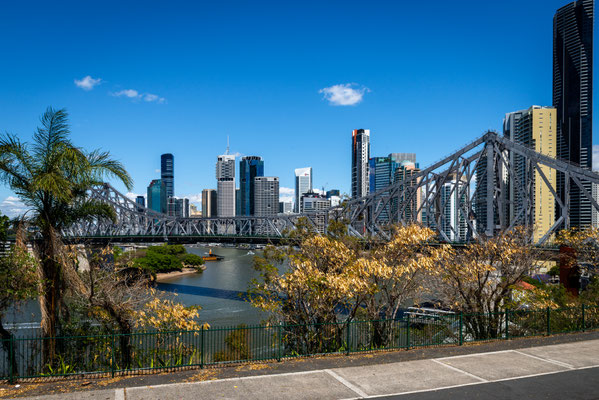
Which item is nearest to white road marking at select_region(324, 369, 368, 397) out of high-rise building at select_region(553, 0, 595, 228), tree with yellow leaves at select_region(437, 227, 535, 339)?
tree with yellow leaves at select_region(437, 227, 535, 339)

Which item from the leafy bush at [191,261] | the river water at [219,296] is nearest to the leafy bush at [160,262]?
the river water at [219,296]

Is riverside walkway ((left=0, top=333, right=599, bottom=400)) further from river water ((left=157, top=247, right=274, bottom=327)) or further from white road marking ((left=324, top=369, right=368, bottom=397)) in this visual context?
river water ((left=157, top=247, right=274, bottom=327))

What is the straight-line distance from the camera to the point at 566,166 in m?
55.7

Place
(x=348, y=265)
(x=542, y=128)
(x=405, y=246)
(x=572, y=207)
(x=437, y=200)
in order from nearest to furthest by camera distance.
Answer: (x=348, y=265)
(x=405, y=246)
(x=437, y=200)
(x=572, y=207)
(x=542, y=128)

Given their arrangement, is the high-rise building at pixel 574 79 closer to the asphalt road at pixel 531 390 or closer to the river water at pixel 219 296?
the river water at pixel 219 296

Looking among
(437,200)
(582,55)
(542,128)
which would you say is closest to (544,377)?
(437,200)

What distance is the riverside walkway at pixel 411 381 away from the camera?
41.4 feet

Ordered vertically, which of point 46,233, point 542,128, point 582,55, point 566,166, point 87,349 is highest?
point 582,55

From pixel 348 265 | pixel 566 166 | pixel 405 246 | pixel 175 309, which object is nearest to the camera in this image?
pixel 175 309

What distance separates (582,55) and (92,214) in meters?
213

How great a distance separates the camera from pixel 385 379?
13891 mm

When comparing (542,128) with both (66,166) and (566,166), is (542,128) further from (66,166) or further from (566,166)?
(66,166)

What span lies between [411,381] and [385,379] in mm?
749

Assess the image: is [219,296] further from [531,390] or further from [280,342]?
[531,390]
